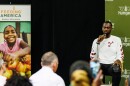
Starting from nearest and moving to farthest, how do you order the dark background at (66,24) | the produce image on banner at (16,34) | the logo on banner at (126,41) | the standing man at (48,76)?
1. the standing man at (48,76)
2. the logo on banner at (126,41)
3. the produce image on banner at (16,34)
4. the dark background at (66,24)

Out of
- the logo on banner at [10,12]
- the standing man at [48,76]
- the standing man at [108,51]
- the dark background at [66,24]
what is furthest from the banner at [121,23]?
the standing man at [48,76]

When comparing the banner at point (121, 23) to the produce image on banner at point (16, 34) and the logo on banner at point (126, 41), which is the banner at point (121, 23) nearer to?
the logo on banner at point (126, 41)

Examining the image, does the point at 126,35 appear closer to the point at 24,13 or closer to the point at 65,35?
the point at 65,35

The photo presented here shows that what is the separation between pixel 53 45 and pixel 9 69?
101 centimetres

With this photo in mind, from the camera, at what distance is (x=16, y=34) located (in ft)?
23.7

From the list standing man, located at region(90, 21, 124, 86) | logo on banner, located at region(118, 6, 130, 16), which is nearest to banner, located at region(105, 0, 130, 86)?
logo on banner, located at region(118, 6, 130, 16)

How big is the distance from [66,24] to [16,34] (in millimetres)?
1031

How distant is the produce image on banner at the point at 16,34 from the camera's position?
7.12 metres

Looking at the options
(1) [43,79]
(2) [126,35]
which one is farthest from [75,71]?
(2) [126,35]

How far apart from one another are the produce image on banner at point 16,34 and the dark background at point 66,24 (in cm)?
23

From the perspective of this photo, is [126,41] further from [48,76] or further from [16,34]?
[48,76]

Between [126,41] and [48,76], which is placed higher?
[126,41]

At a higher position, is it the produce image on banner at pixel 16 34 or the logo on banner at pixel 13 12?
the logo on banner at pixel 13 12

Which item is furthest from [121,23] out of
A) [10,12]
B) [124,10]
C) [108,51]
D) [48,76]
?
[48,76]
